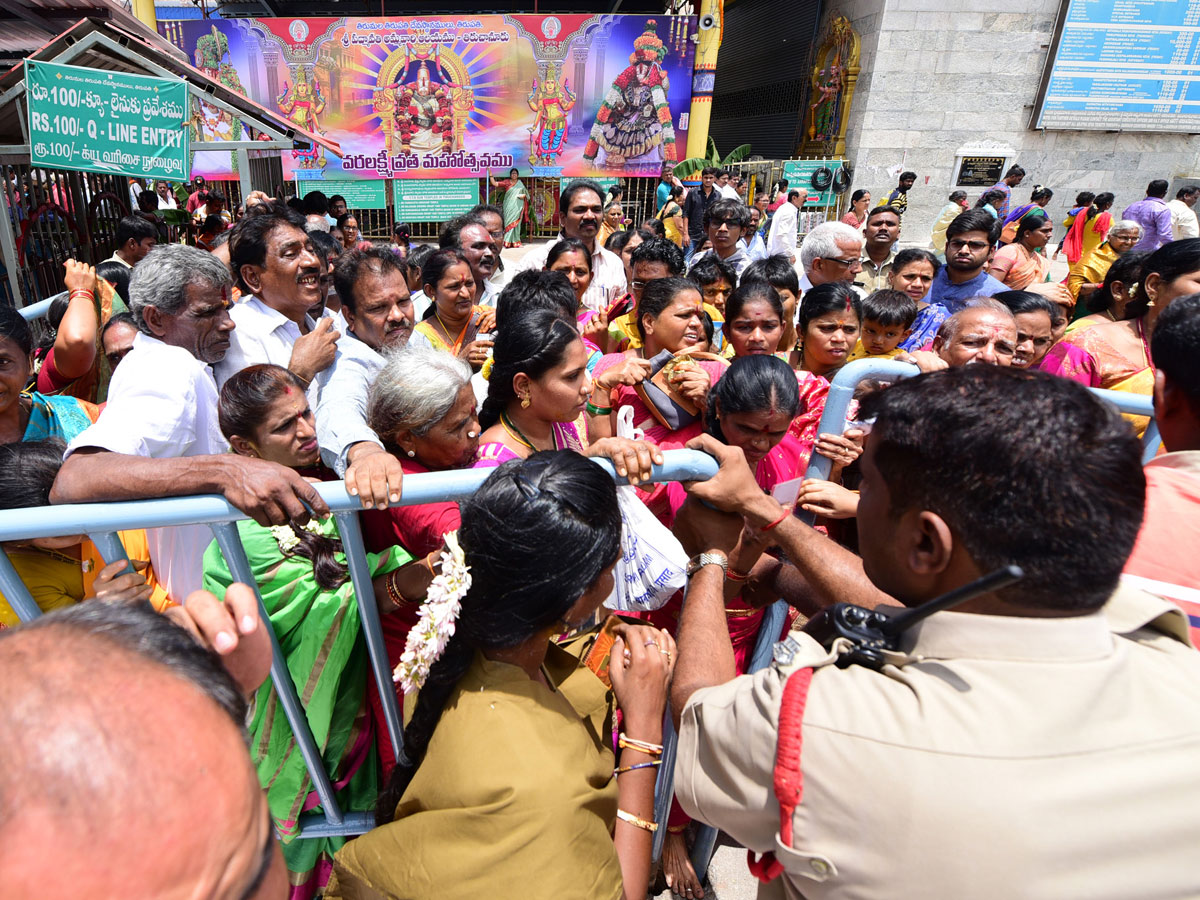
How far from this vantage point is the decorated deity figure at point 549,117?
625 inches

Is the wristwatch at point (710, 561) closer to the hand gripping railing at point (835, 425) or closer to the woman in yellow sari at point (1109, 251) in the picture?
the hand gripping railing at point (835, 425)

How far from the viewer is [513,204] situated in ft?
47.5

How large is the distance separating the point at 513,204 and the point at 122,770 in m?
15.1

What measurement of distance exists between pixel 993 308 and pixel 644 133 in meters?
14.8

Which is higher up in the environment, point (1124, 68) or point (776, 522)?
point (1124, 68)

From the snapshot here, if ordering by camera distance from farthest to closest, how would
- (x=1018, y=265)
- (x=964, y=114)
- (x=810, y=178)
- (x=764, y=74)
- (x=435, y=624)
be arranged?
(x=764, y=74)
(x=810, y=178)
(x=964, y=114)
(x=1018, y=265)
(x=435, y=624)

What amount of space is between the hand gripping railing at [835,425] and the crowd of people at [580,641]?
0.05 metres

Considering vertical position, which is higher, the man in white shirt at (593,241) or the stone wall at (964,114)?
the stone wall at (964,114)

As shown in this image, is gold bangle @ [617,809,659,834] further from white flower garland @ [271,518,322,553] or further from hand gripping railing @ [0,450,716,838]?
white flower garland @ [271,518,322,553]

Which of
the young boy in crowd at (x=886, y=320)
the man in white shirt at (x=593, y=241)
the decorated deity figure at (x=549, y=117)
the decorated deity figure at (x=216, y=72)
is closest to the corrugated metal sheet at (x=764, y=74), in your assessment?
the decorated deity figure at (x=549, y=117)

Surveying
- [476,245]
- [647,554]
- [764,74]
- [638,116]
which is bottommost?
[647,554]

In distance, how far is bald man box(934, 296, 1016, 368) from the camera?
3.01 meters

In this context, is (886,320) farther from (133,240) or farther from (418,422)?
(133,240)

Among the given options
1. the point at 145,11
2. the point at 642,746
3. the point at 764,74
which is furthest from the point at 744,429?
the point at 764,74
